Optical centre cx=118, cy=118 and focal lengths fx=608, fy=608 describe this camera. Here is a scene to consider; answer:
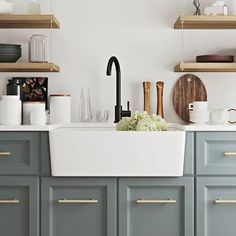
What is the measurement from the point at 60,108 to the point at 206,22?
1.04 meters

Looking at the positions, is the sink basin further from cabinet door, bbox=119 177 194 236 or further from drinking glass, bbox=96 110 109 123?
drinking glass, bbox=96 110 109 123

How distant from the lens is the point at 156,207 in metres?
3.27

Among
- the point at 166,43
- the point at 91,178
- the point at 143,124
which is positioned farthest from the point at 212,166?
the point at 166,43

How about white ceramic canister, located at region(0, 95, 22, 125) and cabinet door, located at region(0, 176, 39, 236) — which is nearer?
cabinet door, located at region(0, 176, 39, 236)

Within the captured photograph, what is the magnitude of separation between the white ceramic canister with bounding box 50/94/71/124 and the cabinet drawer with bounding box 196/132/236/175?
3.01ft

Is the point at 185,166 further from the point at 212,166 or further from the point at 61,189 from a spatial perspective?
the point at 61,189

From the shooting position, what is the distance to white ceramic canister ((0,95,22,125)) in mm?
3494

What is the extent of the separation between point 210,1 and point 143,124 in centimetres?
107

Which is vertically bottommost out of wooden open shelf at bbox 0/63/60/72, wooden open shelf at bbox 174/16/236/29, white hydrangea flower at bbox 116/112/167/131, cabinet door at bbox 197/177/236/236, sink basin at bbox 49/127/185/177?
cabinet door at bbox 197/177/236/236

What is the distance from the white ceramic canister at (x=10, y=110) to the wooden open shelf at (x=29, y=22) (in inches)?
18.7

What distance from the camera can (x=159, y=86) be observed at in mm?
3822

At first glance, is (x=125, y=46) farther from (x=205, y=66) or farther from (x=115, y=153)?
(x=115, y=153)

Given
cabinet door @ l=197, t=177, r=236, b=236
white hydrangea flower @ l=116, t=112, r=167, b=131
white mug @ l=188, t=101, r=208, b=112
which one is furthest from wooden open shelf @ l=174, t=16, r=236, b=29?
cabinet door @ l=197, t=177, r=236, b=236

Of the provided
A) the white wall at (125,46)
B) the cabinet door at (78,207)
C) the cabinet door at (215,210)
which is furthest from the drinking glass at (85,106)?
the cabinet door at (215,210)
